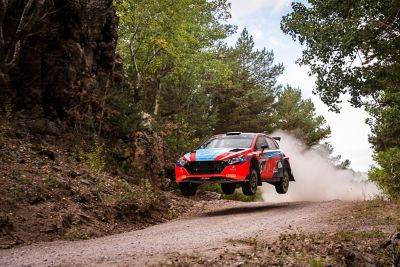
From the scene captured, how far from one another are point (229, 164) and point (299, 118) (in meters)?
40.1

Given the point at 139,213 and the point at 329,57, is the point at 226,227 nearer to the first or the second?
the point at 139,213

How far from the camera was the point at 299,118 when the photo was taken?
51.9 meters

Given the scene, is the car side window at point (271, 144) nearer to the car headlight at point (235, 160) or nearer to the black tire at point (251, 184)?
the black tire at point (251, 184)

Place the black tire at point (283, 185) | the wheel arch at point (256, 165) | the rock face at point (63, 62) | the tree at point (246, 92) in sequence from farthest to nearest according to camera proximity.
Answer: the tree at point (246, 92), the black tire at point (283, 185), the rock face at point (63, 62), the wheel arch at point (256, 165)

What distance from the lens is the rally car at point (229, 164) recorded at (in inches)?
521

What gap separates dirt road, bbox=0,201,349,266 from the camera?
7.16 meters

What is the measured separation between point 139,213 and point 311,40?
32.4 feet

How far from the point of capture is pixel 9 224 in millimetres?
9477

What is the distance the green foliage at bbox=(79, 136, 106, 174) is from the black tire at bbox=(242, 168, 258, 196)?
14.8 ft

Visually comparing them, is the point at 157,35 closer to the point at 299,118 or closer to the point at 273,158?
the point at 273,158

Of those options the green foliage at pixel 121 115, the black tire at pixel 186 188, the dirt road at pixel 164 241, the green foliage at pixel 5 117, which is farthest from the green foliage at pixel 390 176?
the green foliage at pixel 5 117

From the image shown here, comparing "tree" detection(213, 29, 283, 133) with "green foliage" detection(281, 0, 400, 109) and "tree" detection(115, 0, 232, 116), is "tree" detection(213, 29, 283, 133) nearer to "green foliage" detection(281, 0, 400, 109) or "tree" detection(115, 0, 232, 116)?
"tree" detection(115, 0, 232, 116)

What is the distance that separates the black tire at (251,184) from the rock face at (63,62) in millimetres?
6544

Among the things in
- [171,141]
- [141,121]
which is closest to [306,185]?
[171,141]
